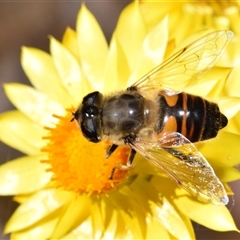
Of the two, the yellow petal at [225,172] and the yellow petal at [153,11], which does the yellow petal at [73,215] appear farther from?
the yellow petal at [153,11]

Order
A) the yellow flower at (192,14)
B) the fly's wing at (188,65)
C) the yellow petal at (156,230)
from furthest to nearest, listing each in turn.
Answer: the yellow flower at (192,14) < the yellow petal at (156,230) < the fly's wing at (188,65)

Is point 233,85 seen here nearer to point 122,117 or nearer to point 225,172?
point 225,172

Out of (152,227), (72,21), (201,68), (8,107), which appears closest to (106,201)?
(152,227)

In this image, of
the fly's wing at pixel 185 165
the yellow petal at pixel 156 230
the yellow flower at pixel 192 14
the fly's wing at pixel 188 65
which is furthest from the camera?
the yellow flower at pixel 192 14

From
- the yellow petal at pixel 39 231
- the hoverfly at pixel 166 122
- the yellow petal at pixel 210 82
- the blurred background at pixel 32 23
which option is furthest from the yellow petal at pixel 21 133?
the blurred background at pixel 32 23

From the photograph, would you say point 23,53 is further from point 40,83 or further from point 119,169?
point 119,169

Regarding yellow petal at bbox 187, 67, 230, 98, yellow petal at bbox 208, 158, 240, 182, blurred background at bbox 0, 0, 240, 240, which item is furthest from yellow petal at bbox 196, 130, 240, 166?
blurred background at bbox 0, 0, 240, 240
